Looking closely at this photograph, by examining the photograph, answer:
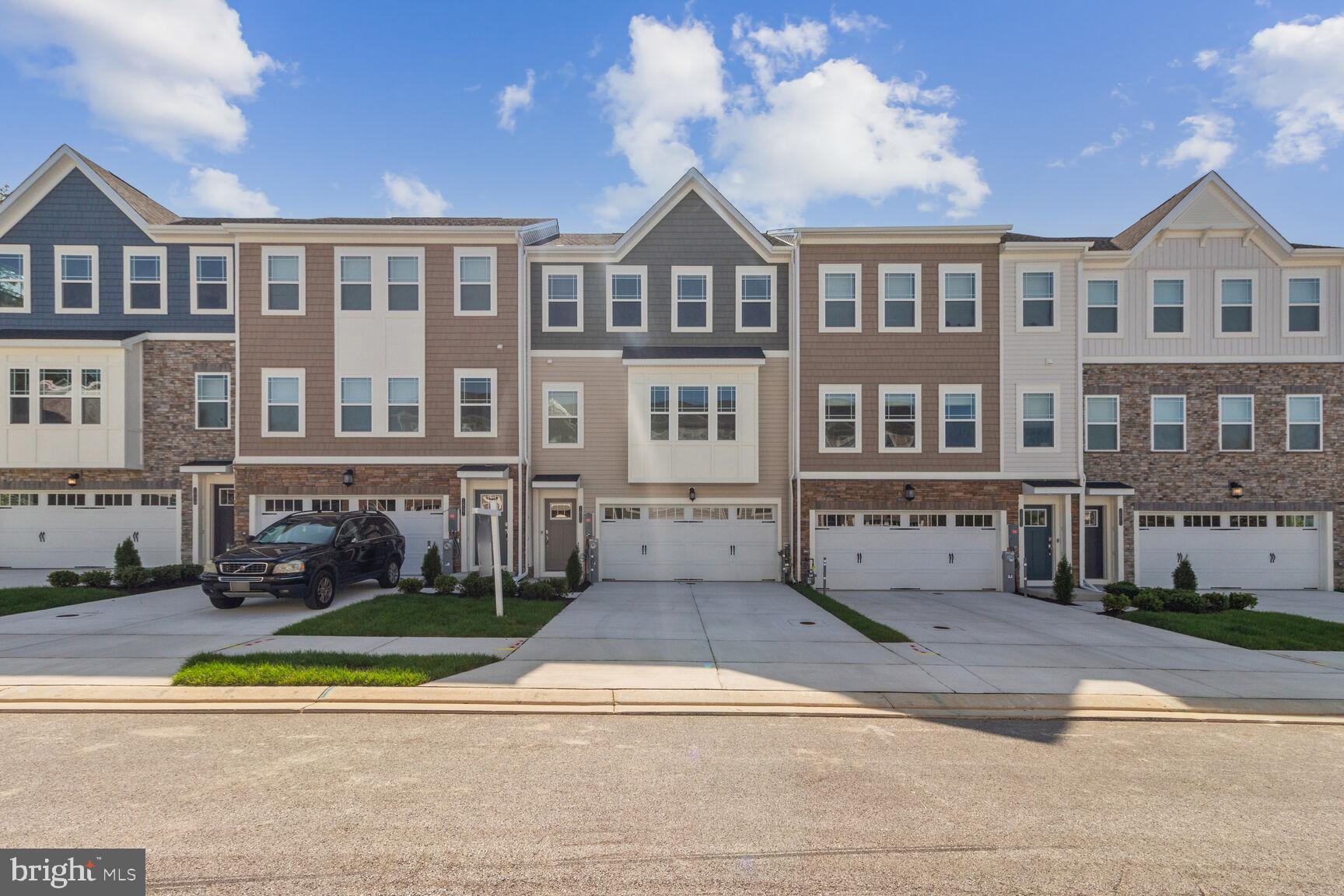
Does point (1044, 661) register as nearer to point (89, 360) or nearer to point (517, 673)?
point (517, 673)

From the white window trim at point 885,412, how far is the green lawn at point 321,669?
39.5 feet

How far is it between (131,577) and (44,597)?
1.51 meters

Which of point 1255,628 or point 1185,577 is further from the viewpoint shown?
point 1185,577

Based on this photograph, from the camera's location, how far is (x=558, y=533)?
705 inches

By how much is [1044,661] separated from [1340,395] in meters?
15.2

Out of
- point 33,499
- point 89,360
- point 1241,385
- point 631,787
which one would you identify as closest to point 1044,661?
point 631,787

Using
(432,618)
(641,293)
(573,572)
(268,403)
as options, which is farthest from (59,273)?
(573,572)

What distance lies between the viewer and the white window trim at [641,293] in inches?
697

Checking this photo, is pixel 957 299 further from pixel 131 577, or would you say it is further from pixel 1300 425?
pixel 131 577

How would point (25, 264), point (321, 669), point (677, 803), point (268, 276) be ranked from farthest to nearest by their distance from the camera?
point (25, 264)
point (268, 276)
point (321, 669)
point (677, 803)

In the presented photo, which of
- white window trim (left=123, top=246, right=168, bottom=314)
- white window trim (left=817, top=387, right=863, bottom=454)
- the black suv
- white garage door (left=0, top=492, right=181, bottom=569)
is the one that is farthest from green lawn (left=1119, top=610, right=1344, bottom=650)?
white window trim (left=123, top=246, right=168, bottom=314)

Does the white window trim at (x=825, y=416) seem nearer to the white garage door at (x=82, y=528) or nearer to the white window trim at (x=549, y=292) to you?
the white window trim at (x=549, y=292)

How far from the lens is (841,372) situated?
17.4m

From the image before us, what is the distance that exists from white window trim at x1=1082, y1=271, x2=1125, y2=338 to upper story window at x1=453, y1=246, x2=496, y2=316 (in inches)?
622
